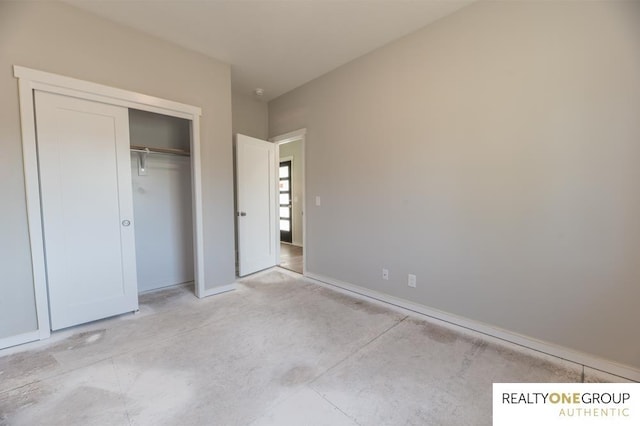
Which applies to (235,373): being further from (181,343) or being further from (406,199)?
(406,199)

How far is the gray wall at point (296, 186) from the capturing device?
630 cm

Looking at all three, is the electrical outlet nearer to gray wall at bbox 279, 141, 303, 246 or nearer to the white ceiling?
the white ceiling

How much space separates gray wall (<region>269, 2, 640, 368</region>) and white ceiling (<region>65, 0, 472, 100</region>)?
0.22 meters

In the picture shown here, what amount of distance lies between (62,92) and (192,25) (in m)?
1.29

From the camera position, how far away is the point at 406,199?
111 inches

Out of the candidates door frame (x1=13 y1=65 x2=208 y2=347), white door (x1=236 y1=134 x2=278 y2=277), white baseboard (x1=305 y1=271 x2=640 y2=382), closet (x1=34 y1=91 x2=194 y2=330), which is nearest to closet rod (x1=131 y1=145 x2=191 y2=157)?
closet (x1=34 y1=91 x2=194 y2=330)

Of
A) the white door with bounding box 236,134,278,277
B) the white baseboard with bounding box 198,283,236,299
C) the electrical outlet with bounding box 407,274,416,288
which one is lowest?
the white baseboard with bounding box 198,283,236,299

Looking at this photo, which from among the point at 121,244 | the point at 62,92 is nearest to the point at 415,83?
the point at 62,92

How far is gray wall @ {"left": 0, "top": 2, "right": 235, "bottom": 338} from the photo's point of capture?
80.7 inches

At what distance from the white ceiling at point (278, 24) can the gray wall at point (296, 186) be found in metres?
3.04

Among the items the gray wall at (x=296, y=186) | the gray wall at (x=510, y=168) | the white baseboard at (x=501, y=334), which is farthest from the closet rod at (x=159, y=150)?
the gray wall at (x=296, y=186)

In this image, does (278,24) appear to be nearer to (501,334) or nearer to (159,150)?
(159,150)

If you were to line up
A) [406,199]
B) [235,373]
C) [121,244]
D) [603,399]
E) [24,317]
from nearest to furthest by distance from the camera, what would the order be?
[603,399], [235,373], [24,317], [121,244], [406,199]

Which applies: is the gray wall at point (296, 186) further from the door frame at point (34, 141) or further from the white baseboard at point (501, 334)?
the door frame at point (34, 141)
